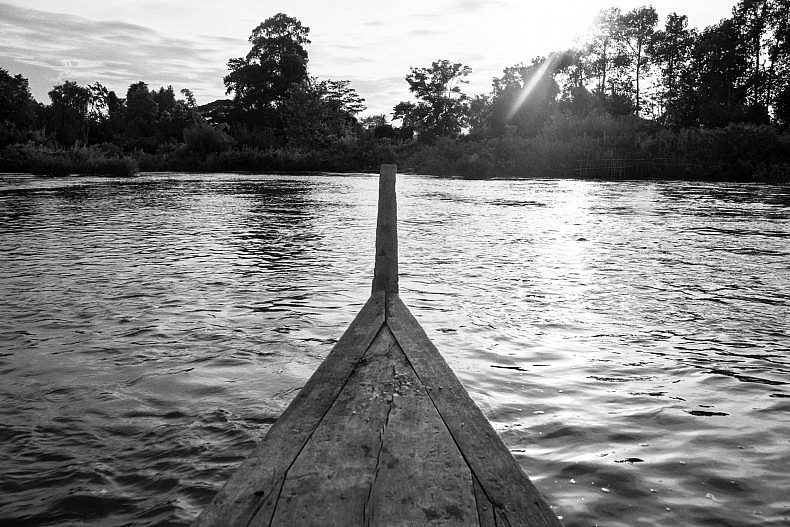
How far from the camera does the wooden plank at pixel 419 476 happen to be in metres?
1.74

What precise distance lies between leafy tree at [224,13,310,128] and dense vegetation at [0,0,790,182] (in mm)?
176

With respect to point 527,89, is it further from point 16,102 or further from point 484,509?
point 484,509

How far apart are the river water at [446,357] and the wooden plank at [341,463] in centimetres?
90

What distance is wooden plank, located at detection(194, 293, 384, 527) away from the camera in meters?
1.72

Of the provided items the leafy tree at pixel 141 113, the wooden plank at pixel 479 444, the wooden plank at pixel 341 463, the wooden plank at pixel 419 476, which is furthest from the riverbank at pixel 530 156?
the wooden plank at pixel 419 476

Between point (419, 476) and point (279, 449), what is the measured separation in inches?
20.3

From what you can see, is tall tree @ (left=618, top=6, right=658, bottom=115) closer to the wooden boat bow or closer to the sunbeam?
the sunbeam

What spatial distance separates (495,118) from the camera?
2435 inches

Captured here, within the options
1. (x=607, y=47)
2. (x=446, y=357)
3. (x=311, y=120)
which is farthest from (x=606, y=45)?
(x=446, y=357)

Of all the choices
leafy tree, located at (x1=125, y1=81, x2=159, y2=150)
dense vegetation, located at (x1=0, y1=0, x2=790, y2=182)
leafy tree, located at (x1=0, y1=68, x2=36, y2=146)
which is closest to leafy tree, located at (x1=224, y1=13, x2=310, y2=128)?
dense vegetation, located at (x1=0, y1=0, x2=790, y2=182)

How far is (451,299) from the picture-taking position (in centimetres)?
748

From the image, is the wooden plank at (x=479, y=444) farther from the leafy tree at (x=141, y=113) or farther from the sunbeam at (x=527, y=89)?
the leafy tree at (x=141, y=113)

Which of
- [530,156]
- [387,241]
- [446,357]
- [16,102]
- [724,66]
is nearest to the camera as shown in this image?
[387,241]

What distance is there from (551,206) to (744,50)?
46945 millimetres
